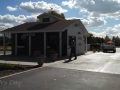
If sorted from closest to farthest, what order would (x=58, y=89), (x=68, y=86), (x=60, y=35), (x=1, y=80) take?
(x=58, y=89), (x=68, y=86), (x=1, y=80), (x=60, y=35)

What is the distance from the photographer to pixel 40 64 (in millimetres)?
12148

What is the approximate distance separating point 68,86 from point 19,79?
92.8 inches

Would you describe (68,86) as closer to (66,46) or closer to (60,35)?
(60,35)

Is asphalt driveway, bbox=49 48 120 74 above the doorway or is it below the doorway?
below

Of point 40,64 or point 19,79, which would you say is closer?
point 19,79

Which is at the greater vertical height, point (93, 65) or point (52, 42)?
point (52, 42)

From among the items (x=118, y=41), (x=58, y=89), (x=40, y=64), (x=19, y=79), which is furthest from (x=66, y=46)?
(x=118, y=41)

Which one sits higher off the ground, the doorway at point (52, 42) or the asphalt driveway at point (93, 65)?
the doorway at point (52, 42)

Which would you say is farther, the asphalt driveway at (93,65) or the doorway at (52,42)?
the doorway at (52,42)

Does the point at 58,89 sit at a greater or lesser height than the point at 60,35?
lesser

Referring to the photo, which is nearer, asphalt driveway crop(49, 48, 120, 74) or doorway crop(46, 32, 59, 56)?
asphalt driveway crop(49, 48, 120, 74)

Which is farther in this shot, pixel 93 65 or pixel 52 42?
pixel 52 42

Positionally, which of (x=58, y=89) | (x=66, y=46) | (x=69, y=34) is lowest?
(x=58, y=89)

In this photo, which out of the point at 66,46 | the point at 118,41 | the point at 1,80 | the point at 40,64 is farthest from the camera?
the point at 118,41
